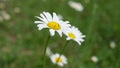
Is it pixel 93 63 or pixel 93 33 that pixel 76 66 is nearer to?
pixel 93 63

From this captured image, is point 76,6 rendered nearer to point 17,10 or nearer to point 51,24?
point 17,10

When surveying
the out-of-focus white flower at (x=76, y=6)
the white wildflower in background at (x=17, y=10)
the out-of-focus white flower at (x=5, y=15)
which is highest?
the out-of-focus white flower at (x=76, y=6)

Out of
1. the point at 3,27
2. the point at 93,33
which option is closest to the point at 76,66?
the point at 93,33

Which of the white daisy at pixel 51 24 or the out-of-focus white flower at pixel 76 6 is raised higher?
the out-of-focus white flower at pixel 76 6

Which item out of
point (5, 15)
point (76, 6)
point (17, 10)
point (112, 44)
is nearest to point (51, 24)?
point (112, 44)

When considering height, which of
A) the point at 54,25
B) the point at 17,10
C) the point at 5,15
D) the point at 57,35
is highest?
the point at 17,10

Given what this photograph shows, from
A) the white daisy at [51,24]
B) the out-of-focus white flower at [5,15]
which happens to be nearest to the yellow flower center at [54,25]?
the white daisy at [51,24]

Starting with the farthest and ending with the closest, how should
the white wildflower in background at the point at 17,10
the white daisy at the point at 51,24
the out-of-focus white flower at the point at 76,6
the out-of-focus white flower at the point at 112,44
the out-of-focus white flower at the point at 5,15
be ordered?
the out-of-focus white flower at the point at 76,6 < the white wildflower in background at the point at 17,10 < the out-of-focus white flower at the point at 5,15 < the out-of-focus white flower at the point at 112,44 < the white daisy at the point at 51,24

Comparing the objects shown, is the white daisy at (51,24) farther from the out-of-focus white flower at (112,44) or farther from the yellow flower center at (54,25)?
the out-of-focus white flower at (112,44)
